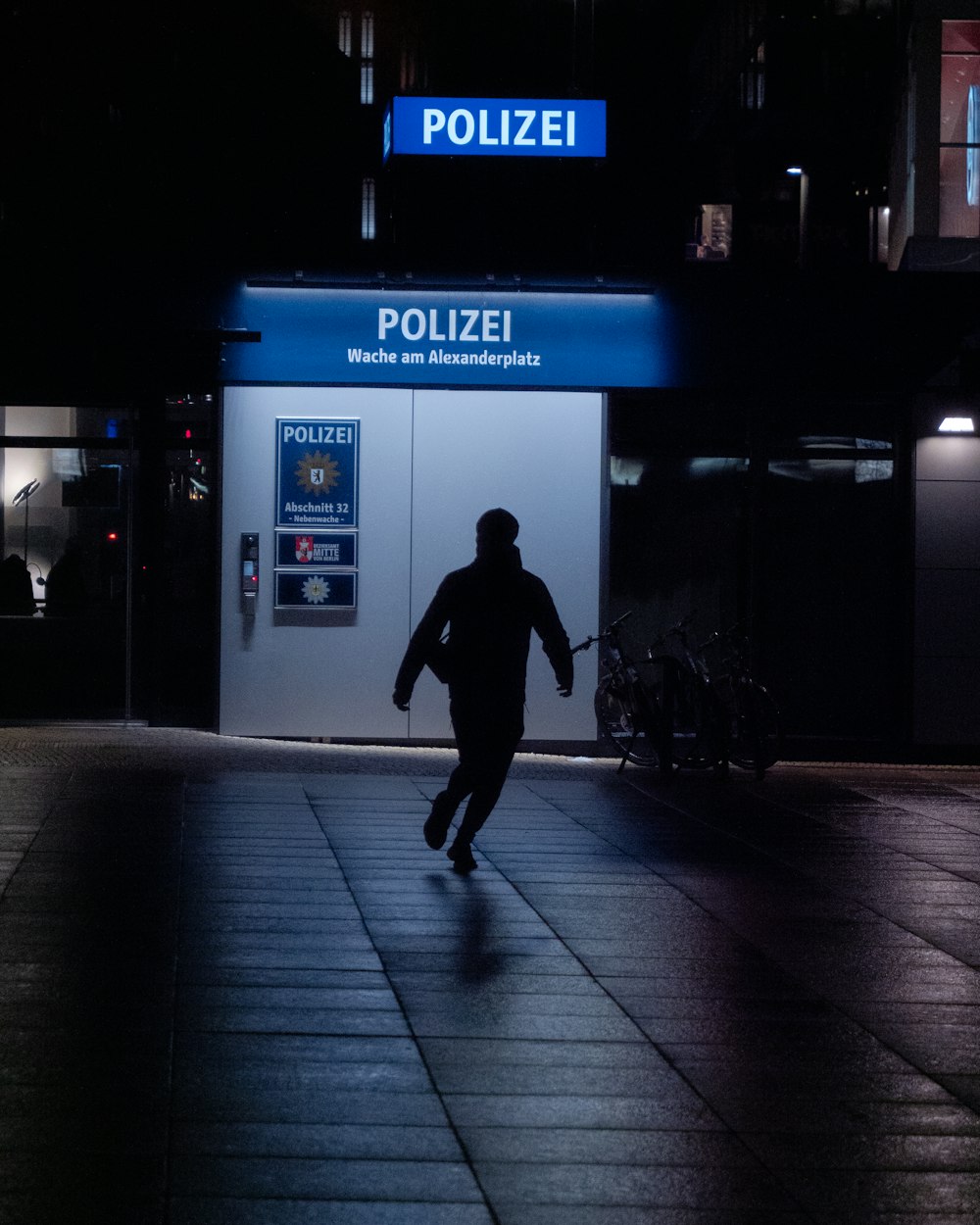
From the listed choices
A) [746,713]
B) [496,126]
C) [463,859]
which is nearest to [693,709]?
[746,713]

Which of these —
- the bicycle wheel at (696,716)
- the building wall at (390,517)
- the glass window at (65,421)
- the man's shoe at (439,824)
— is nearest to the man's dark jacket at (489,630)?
the man's shoe at (439,824)

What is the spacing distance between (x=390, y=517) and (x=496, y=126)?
3.38m

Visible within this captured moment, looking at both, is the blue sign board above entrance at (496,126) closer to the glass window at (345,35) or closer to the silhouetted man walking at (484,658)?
the glass window at (345,35)

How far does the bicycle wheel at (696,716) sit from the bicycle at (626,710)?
17 centimetres

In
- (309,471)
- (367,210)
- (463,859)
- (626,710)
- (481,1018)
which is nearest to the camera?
(481,1018)

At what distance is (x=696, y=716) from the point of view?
47.1ft

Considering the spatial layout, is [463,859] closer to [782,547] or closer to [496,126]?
[782,547]

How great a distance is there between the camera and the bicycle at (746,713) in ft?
46.6

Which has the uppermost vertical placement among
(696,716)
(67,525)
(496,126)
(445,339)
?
(496,126)

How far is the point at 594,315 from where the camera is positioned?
15.1 meters

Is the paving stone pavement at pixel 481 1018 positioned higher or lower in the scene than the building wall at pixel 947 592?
lower

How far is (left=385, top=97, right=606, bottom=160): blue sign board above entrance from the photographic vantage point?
14.7m

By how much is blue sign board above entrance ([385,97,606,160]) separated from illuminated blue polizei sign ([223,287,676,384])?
1.19 meters

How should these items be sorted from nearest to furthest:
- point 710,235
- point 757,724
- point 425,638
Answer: point 425,638
point 757,724
point 710,235
